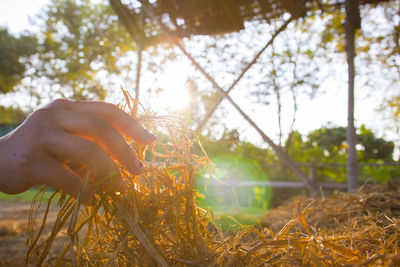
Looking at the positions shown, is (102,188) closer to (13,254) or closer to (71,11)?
(13,254)

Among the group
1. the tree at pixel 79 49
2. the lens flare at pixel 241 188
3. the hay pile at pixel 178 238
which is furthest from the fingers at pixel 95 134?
the tree at pixel 79 49

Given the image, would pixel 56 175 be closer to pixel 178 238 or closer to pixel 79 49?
pixel 178 238

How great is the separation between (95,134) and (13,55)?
19191 mm

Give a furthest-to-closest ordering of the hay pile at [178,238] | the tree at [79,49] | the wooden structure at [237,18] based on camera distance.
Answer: the tree at [79,49] < the wooden structure at [237,18] < the hay pile at [178,238]

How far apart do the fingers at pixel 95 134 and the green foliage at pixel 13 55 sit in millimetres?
18814

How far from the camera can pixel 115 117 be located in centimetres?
63

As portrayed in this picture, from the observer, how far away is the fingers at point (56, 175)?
0.56 meters

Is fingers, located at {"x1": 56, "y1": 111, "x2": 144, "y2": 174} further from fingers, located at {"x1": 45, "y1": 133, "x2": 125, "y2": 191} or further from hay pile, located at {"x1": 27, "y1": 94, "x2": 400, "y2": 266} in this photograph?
hay pile, located at {"x1": 27, "y1": 94, "x2": 400, "y2": 266}

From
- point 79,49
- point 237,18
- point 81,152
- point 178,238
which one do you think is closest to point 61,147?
point 81,152

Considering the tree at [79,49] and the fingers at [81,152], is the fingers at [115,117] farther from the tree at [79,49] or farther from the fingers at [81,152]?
the tree at [79,49]

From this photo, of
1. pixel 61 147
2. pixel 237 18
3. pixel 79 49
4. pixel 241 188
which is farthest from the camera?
pixel 79 49

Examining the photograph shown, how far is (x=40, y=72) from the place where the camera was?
651 inches

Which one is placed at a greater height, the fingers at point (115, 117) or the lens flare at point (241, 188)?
the fingers at point (115, 117)

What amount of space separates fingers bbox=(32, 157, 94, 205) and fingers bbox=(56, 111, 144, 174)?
2.6 inches
